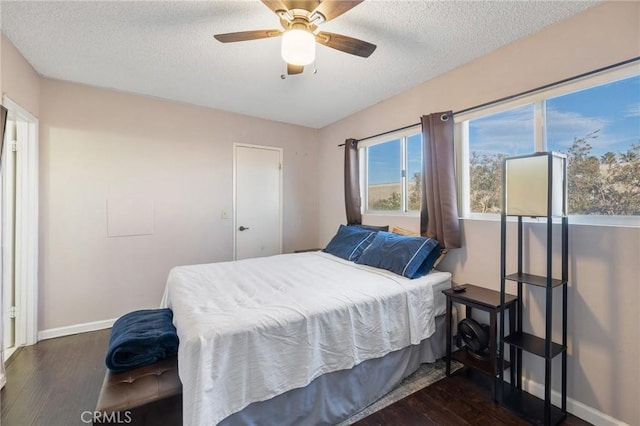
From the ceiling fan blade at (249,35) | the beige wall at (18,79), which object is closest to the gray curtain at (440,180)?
the ceiling fan blade at (249,35)

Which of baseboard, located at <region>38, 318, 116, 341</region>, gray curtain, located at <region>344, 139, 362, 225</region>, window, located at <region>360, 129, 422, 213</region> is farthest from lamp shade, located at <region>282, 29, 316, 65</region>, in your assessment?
baseboard, located at <region>38, 318, 116, 341</region>

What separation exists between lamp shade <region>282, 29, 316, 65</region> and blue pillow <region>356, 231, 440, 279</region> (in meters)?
1.67

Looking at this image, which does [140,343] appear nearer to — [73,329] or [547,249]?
[73,329]

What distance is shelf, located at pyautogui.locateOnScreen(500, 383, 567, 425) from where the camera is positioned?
1.69 m

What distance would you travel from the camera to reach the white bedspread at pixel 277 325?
1.31 meters

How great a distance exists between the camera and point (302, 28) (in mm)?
1558

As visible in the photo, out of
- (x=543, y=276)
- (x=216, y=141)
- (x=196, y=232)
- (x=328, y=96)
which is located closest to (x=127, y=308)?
(x=196, y=232)

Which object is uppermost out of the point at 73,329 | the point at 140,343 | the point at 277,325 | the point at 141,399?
the point at 277,325

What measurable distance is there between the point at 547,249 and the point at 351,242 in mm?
1748

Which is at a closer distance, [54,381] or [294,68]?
[294,68]

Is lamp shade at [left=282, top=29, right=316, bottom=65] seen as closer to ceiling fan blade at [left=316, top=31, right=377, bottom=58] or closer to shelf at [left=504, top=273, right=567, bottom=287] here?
ceiling fan blade at [left=316, top=31, right=377, bottom=58]

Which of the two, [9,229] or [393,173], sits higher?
[393,173]

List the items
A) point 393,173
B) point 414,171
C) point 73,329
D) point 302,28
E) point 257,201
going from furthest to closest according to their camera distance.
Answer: point 257,201
point 393,173
point 414,171
point 73,329
point 302,28

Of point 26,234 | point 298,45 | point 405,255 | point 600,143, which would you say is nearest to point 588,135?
point 600,143
